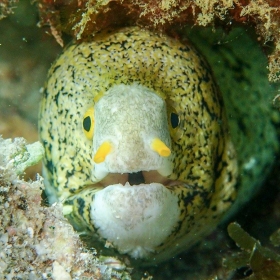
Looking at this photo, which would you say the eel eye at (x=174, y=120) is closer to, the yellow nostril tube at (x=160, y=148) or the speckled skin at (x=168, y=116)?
the speckled skin at (x=168, y=116)

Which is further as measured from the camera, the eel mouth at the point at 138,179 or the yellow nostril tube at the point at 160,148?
the eel mouth at the point at 138,179

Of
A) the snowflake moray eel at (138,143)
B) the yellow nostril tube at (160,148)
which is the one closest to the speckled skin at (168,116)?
the snowflake moray eel at (138,143)

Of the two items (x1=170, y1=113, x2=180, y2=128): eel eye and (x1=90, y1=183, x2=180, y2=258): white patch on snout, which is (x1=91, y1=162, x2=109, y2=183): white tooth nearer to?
(x1=90, y1=183, x2=180, y2=258): white patch on snout

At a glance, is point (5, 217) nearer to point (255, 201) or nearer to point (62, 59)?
point (62, 59)

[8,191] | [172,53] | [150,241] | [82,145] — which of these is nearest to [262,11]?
[172,53]

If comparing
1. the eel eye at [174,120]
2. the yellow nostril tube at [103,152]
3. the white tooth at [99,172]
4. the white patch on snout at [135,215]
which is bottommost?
the white patch on snout at [135,215]

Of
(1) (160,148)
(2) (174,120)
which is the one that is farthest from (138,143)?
(2) (174,120)

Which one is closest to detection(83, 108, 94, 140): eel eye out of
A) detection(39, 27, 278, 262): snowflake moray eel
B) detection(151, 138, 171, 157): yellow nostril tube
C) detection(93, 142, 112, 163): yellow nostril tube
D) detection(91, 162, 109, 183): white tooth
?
detection(39, 27, 278, 262): snowflake moray eel
